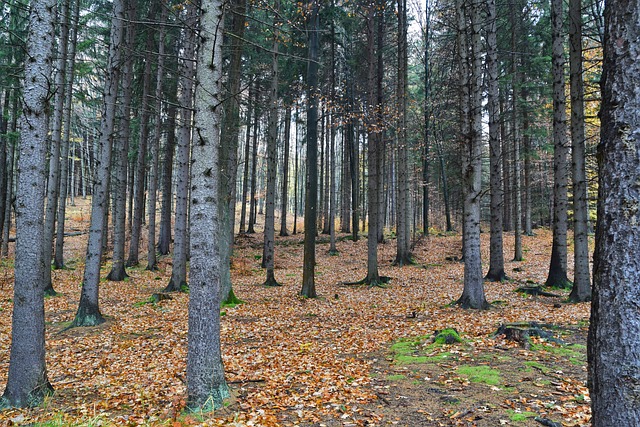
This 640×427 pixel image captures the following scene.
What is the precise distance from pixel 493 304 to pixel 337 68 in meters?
18.4

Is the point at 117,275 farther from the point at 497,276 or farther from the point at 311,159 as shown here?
the point at 497,276

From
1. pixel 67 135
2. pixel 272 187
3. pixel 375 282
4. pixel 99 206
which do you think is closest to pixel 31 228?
pixel 99 206

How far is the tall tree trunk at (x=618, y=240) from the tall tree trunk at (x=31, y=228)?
19.3ft

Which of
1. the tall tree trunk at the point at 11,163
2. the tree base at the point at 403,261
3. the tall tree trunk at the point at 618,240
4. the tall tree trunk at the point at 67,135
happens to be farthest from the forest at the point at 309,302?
the tall tree trunk at the point at 11,163

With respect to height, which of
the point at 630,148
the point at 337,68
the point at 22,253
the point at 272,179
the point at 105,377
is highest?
the point at 337,68

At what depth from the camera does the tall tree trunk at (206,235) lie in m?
4.46

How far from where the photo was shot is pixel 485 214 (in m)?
36.8

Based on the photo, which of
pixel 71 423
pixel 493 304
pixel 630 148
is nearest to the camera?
pixel 630 148

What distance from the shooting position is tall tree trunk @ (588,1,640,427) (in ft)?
7.66

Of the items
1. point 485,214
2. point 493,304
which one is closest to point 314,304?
point 493,304

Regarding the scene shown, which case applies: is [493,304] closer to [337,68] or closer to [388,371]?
[388,371]

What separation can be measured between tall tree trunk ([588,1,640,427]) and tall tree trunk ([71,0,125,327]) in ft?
30.3

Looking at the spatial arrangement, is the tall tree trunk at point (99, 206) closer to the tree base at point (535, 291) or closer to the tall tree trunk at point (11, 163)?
the tree base at point (535, 291)

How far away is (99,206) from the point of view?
9000mm
